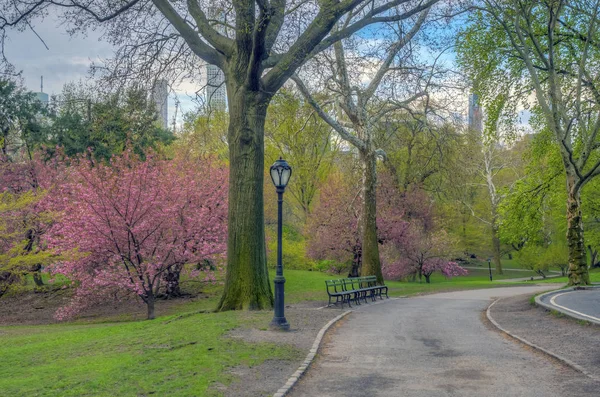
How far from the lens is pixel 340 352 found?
1014cm

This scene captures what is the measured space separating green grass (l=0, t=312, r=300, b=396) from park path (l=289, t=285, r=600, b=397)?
3.82 feet

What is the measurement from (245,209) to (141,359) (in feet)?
22.2

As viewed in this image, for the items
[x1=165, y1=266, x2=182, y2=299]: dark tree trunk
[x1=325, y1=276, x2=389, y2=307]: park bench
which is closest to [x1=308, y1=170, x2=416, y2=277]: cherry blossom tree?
[x1=325, y1=276, x2=389, y2=307]: park bench

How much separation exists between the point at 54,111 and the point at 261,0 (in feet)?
86.0

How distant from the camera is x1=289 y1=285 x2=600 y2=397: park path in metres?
7.39

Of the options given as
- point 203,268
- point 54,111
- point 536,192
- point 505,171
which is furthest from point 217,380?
point 505,171

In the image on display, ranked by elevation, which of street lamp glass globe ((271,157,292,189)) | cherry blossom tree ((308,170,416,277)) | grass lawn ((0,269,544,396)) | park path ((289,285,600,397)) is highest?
cherry blossom tree ((308,170,416,277))

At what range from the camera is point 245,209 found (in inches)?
603

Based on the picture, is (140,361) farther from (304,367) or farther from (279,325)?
Result: (279,325)

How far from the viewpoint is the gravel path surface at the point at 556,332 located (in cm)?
945

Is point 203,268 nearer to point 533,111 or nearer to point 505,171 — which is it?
point 533,111

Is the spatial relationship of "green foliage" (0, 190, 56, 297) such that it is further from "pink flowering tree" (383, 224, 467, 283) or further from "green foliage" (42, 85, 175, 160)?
"pink flowering tree" (383, 224, 467, 283)

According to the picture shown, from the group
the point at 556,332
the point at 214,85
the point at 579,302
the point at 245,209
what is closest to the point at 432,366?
the point at 556,332

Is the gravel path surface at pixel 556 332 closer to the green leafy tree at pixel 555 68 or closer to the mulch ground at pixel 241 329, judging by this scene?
the mulch ground at pixel 241 329
